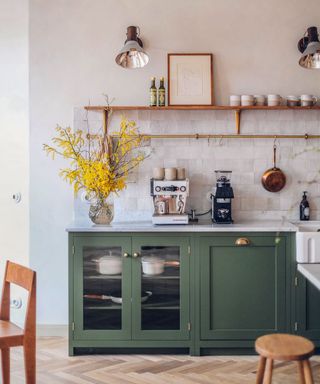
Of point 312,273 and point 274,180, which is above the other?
point 274,180

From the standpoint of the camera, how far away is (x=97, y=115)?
15.7ft

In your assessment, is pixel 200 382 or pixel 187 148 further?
pixel 187 148

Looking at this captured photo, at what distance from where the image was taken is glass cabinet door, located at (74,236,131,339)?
168 inches

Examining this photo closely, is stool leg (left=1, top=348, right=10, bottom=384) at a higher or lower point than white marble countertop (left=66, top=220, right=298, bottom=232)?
lower

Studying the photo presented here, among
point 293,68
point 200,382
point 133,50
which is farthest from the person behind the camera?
point 293,68

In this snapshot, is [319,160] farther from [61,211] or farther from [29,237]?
[29,237]

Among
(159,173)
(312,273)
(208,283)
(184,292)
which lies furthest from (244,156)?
(312,273)

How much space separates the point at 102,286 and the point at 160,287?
415 millimetres

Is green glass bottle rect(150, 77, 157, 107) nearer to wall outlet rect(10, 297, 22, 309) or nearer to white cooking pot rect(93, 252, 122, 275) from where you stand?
white cooking pot rect(93, 252, 122, 275)

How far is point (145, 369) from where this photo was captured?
4055 millimetres

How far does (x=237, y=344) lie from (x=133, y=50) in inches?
87.4

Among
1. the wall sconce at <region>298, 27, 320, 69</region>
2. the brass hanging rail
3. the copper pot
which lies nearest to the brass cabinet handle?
the copper pot

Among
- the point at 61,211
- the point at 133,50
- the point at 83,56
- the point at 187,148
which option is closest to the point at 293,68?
the point at 187,148

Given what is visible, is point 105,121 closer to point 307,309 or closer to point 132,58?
point 132,58
